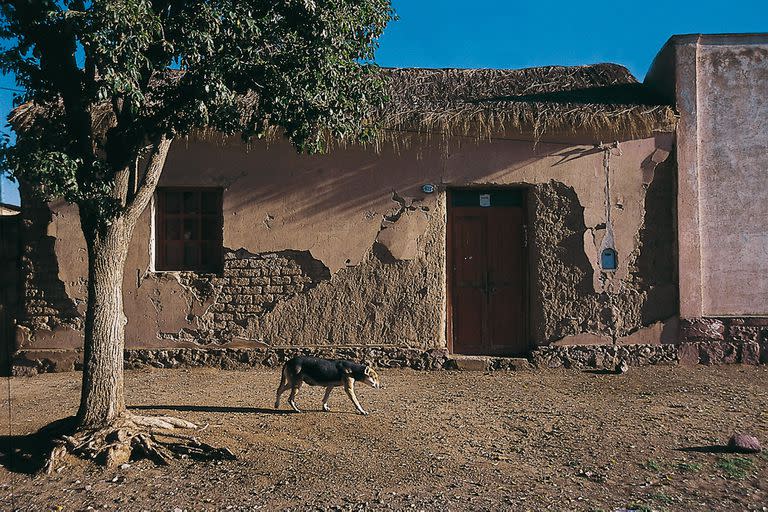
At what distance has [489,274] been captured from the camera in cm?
904

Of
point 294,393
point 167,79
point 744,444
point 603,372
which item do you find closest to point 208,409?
point 294,393

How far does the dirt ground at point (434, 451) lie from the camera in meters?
4.52

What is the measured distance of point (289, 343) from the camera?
8719 mm

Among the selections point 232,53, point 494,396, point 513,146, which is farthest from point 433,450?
point 513,146

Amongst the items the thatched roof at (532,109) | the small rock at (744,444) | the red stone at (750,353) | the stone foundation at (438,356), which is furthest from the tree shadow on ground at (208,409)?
the red stone at (750,353)

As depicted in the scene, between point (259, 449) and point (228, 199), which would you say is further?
point (228, 199)

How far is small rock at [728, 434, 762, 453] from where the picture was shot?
5270 mm

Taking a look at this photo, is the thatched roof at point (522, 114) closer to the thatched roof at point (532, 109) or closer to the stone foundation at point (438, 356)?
the thatched roof at point (532, 109)

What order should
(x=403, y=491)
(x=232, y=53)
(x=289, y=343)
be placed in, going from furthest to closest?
(x=289, y=343)
(x=232, y=53)
(x=403, y=491)

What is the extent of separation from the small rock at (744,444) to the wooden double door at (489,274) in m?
3.78

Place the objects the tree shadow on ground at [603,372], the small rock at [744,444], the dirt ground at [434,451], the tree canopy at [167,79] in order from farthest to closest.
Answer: the tree shadow on ground at [603,372] < the small rock at [744,444] < the tree canopy at [167,79] < the dirt ground at [434,451]

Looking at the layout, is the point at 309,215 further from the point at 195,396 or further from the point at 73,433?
the point at 73,433

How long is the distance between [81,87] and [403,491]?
394 cm

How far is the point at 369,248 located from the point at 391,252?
291 millimetres
